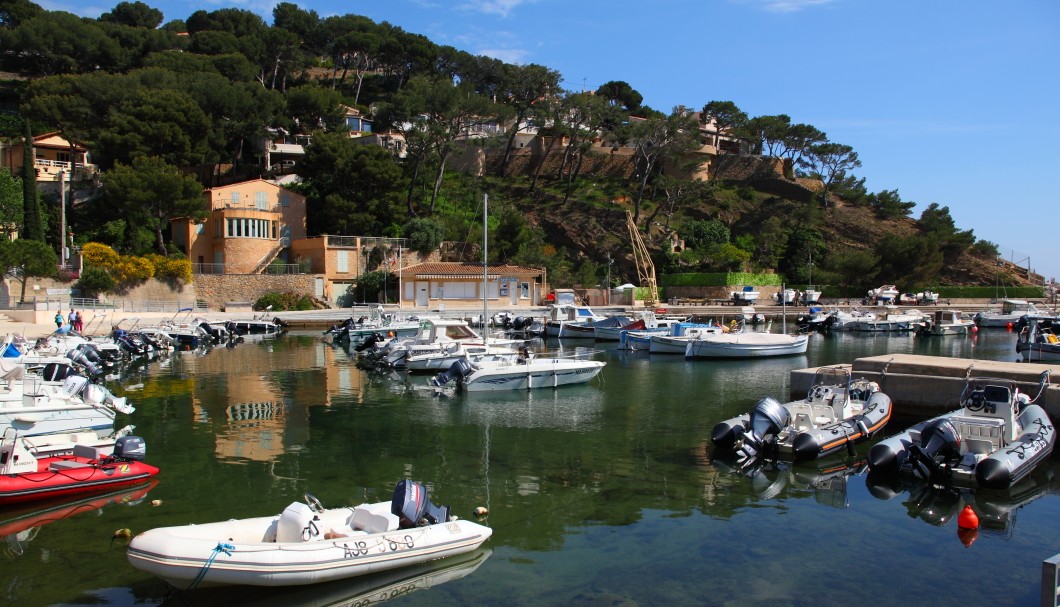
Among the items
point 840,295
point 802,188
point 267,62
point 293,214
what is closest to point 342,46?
point 267,62

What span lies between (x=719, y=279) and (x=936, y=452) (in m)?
54.1

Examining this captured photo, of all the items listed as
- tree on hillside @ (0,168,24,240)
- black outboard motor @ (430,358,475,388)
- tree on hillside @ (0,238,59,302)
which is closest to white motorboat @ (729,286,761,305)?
black outboard motor @ (430,358,475,388)

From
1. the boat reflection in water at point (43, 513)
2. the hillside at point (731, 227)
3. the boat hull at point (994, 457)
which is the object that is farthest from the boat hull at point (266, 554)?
the hillside at point (731, 227)

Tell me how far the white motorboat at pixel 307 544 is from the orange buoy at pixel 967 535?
733cm

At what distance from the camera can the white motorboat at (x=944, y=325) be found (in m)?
52.3

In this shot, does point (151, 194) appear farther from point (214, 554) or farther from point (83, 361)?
point (214, 554)

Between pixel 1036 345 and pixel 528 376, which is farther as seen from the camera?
pixel 1036 345

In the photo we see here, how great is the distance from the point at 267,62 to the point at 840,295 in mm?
64433

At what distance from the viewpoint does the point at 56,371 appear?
2344 cm

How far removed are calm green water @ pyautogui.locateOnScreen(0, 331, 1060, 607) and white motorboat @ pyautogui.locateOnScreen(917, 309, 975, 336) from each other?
35.2 meters

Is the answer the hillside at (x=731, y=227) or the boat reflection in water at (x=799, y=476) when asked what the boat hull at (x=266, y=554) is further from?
the hillside at (x=731, y=227)

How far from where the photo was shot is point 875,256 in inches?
2776

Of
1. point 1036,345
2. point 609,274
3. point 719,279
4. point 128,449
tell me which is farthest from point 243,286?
point 1036,345

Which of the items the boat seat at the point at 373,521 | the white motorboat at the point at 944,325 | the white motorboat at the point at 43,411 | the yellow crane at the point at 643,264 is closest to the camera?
the boat seat at the point at 373,521
